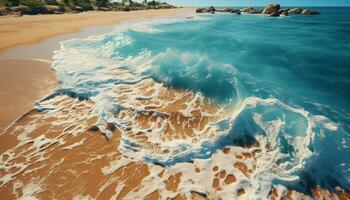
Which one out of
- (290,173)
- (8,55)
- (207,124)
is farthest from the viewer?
(8,55)

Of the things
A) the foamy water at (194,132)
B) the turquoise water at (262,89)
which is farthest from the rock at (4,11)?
the foamy water at (194,132)

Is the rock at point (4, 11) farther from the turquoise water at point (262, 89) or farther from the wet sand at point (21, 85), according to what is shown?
the wet sand at point (21, 85)

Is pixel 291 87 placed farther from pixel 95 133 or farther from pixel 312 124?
pixel 95 133

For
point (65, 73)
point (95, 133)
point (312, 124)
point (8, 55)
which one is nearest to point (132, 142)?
point (95, 133)

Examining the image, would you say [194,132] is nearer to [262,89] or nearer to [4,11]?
[262,89]

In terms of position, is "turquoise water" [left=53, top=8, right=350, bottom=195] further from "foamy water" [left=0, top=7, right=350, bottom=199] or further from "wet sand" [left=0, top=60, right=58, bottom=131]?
"wet sand" [left=0, top=60, right=58, bottom=131]

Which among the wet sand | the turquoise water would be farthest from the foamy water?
the wet sand
